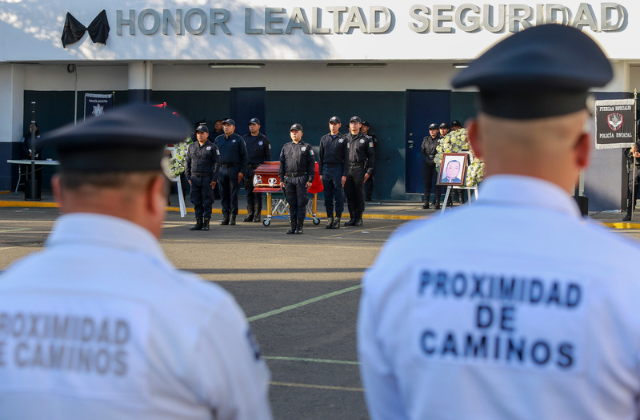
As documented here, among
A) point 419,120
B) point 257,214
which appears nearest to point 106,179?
point 257,214

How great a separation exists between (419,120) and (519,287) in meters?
22.3

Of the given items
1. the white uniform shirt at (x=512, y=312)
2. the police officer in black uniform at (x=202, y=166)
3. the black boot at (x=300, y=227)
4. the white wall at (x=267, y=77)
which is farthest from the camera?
the white wall at (x=267, y=77)

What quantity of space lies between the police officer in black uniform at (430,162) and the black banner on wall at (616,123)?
15.1 feet

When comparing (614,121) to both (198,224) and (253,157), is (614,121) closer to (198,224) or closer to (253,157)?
(253,157)

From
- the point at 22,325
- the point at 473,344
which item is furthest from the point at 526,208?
the point at 22,325

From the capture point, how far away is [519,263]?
183 centimetres

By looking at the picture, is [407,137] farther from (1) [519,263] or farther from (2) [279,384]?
(1) [519,263]

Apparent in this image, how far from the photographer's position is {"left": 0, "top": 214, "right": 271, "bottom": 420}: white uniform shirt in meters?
1.84

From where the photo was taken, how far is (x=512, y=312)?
183 cm

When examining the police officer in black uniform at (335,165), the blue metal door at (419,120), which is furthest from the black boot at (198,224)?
the blue metal door at (419,120)

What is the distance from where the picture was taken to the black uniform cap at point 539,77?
1.90 meters

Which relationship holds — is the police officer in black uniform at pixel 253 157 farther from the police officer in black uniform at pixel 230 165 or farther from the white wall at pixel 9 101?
the white wall at pixel 9 101

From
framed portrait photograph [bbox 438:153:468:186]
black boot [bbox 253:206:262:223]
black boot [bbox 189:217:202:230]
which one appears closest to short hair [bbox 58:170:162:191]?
black boot [bbox 189:217:202:230]

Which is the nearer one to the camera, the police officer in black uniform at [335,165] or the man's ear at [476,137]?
the man's ear at [476,137]
